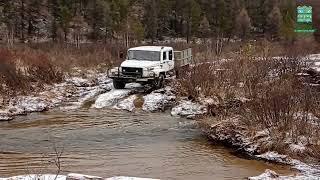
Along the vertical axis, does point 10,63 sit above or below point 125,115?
above

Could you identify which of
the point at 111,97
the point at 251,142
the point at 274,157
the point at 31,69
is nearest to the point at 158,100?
the point at 111,97

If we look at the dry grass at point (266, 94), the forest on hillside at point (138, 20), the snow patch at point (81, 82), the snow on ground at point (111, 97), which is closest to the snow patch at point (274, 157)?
the dry grass at point (266, 94)

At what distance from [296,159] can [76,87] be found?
15733mm

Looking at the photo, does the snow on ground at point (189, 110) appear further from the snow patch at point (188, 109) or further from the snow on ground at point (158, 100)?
the snow on ground at point (158, 100)

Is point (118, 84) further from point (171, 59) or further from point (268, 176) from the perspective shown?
point (268, 176)

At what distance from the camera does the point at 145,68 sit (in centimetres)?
2373

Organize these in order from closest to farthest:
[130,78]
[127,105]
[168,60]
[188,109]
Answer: [188,109] < [127,105] < [130,78] < [168,60]

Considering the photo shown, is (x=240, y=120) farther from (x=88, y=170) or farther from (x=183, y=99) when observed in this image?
(x=183, y=99)

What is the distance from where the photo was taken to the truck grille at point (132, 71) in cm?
2366

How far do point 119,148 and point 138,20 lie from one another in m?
50.9

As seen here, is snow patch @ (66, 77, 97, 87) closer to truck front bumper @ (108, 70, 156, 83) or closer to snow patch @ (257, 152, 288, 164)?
truck front bumper @ (108, 70, 156, 83)

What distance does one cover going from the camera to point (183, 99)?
69.2 ft

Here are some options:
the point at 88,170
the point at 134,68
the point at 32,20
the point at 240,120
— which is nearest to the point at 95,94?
the point at 134,68

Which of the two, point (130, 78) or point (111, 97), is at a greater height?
point (130, 78)
